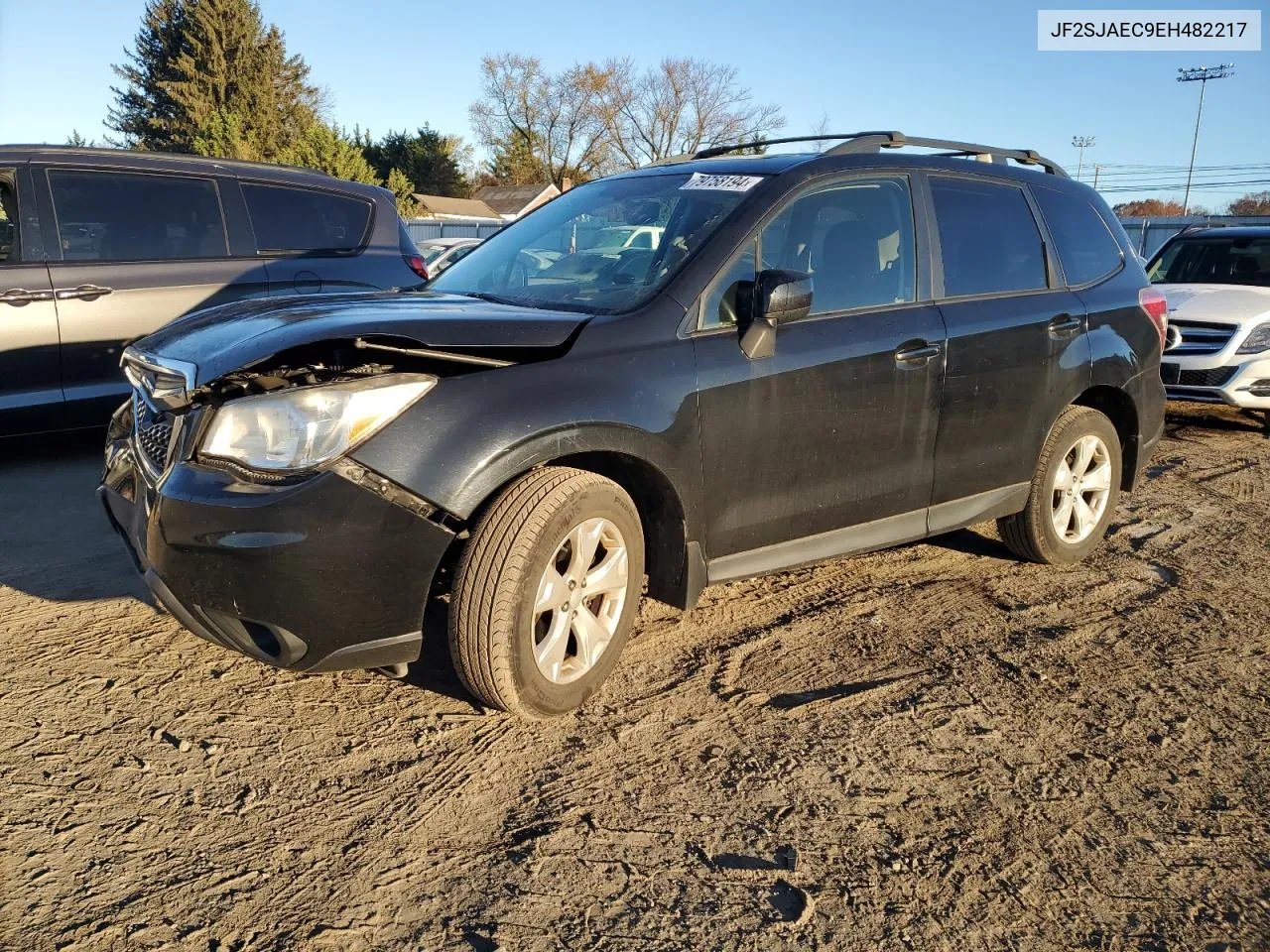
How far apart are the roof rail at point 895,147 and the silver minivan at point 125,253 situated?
8.64 ft

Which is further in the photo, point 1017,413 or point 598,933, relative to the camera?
point 1017,413

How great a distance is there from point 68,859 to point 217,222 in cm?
499

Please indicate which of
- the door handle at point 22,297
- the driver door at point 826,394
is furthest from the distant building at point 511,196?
the driver door at point 826,394

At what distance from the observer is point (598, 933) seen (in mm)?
2244

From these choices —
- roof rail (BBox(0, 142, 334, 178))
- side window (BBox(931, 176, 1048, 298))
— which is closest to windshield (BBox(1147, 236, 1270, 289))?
side window (BBox(931, 176, 1048, 298))

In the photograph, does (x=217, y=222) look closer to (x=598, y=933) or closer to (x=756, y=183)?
(x=756, y=183)

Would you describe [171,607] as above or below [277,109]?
below

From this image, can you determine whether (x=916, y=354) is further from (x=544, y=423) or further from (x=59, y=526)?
(x=59, y=526)

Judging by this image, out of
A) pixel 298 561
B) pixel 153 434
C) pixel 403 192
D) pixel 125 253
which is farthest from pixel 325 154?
pixel 298 561

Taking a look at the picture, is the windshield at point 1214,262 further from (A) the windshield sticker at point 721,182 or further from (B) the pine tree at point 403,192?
(B) the pine tree at point 403,192

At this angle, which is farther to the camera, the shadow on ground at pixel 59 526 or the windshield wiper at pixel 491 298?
the shadow on ground at pixel 59 526

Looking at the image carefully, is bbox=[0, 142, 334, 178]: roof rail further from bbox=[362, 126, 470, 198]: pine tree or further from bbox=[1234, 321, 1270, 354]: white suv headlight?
bbox=[362, 126, 470, 198]: pine tree

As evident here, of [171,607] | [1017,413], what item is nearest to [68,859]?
[171,607]

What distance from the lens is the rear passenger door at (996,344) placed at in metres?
4.19
